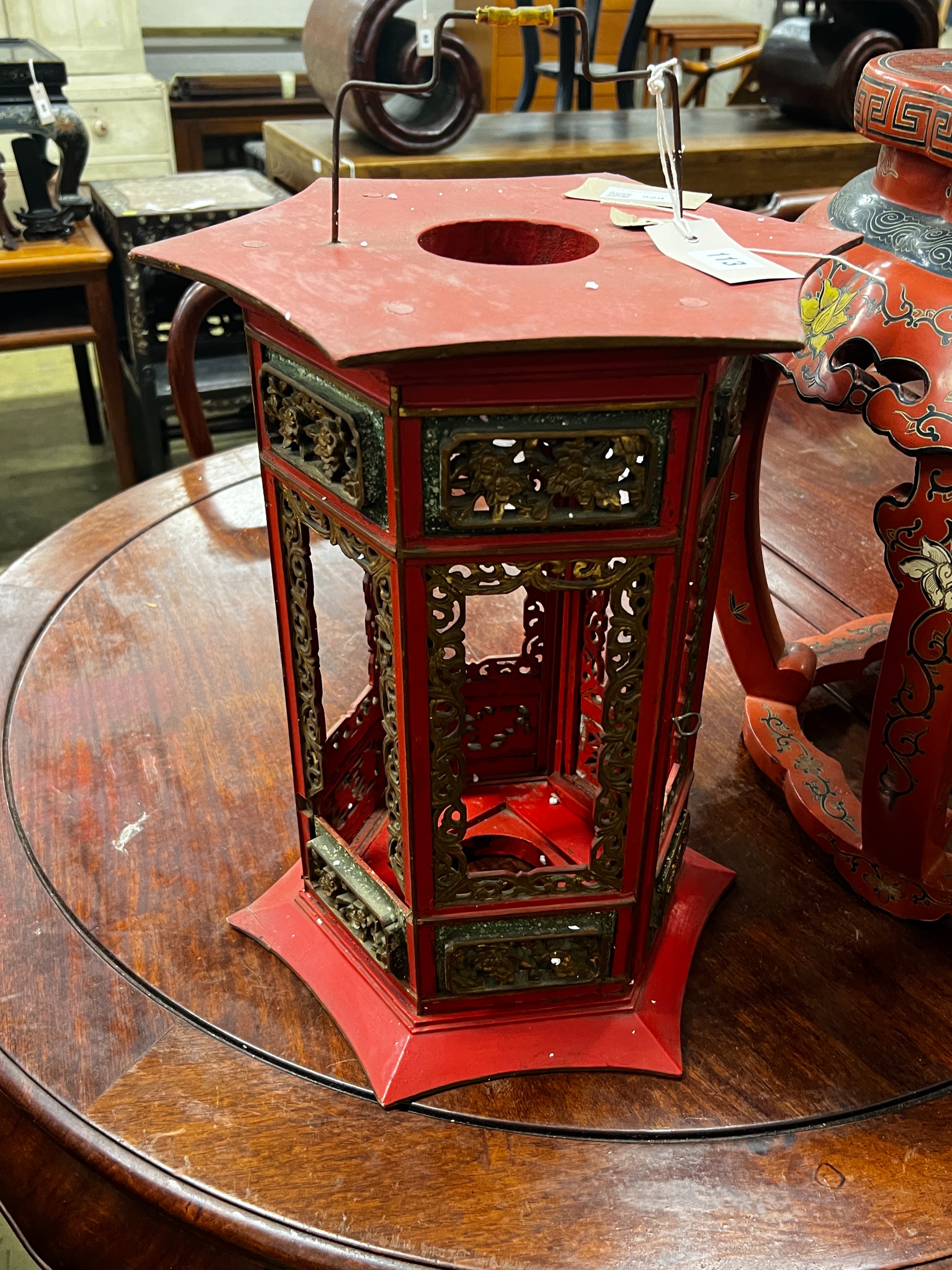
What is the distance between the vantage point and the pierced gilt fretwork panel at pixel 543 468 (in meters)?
0.49

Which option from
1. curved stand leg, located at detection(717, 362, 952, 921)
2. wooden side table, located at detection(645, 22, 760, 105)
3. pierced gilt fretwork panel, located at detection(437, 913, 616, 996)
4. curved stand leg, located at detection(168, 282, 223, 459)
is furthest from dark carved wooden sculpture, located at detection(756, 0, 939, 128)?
wooden side table, located at detection(645, 22, 760, 105)

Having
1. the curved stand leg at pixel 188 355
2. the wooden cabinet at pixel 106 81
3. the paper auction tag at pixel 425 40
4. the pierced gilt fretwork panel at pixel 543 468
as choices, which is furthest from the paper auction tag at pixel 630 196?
the wooden cabinet at pixel 106 81

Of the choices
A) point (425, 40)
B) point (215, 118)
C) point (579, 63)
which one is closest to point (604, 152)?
point (425, 40)

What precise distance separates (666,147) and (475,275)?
181mm

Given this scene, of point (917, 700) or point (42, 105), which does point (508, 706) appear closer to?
point (917, 700)

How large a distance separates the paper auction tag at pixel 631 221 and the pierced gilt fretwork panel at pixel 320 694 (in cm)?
25

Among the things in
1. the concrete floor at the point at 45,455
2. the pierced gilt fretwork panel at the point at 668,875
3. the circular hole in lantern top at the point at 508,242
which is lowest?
the concrete floor at the point at 45,455

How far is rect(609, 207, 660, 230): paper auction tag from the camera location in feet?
2.04

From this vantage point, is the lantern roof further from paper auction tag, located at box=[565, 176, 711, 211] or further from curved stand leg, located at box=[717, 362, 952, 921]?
curved stand leg, located at box=[717, 362, 952, 921]

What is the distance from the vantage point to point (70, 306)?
7.38ft

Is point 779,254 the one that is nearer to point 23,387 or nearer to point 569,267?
point 569,267

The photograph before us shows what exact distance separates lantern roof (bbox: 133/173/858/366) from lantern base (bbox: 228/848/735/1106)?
42 centimetres

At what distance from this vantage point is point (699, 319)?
18.8 inches

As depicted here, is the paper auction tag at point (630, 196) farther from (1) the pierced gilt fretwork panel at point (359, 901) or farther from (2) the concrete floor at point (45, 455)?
(2) the concrete floor at point (45, 455)
